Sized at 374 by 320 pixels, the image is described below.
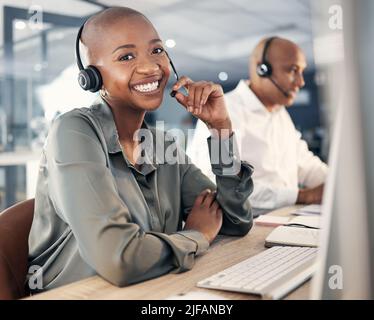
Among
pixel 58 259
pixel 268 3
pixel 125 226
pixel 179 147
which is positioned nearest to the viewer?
pixel 125 226

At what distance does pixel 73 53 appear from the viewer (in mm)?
1169

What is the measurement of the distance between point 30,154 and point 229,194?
8.84 feet

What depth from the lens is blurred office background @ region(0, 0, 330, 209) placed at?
1.33 metres

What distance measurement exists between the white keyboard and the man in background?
3.11 feet

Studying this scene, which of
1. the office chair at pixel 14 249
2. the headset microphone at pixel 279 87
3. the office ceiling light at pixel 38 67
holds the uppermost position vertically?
the office ceiling light at pixel 38 67

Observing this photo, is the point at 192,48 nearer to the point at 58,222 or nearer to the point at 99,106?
the point at 99,106

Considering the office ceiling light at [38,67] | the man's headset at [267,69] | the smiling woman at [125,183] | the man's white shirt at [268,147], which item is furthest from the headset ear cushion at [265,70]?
the office ceiling light at [38,67]

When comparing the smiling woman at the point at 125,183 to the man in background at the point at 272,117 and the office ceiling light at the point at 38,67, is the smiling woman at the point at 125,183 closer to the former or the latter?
the man in background at the point at 272,117

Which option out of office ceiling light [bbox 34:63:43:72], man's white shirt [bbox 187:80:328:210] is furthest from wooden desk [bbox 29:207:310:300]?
office ceiling light [bbox 34:63:43:72]

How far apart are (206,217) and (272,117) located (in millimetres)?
1126

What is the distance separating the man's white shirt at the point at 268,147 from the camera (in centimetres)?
184

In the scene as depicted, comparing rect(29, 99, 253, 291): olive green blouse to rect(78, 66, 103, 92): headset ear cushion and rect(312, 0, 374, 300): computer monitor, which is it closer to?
rect(78, 66, 103, 92): headset ear cushion
